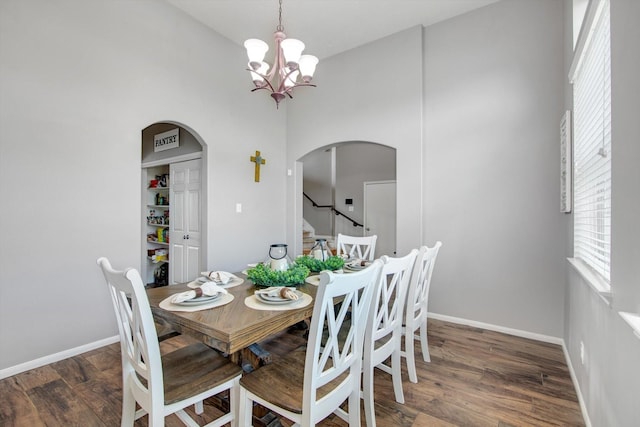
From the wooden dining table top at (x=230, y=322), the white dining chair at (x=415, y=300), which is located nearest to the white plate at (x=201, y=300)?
the wooden dining table top at (x=230, y=322)

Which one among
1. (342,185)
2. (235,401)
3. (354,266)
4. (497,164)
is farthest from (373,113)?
(342,185)

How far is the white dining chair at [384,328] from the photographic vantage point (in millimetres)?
1557

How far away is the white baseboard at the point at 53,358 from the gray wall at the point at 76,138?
0.11 feet

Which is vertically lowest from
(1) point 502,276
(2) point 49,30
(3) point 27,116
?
(1) point 502,276

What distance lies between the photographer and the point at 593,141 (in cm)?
181

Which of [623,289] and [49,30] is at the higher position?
[49,30]

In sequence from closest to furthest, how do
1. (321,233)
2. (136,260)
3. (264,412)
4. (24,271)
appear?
1. (264,412)
2. (24,271)
3. (136,260)
4. (321,233)

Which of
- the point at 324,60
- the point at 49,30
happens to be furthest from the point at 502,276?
the point at 49,30

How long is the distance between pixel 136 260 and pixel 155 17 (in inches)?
94.9

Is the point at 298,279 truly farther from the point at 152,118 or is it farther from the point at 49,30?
the point at 49,30

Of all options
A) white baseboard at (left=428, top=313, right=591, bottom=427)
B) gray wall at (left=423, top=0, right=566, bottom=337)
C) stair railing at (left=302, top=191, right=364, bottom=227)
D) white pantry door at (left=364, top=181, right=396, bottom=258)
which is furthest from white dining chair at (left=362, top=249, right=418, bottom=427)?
stair railing at (left=302, top=191, right=364, bottom=227)

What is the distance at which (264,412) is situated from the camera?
62.4 inches

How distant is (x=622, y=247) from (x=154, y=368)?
184 centimetres

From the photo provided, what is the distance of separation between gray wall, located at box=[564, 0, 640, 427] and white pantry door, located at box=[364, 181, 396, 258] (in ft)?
14.3
